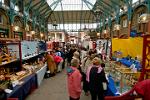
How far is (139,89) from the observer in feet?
8.42

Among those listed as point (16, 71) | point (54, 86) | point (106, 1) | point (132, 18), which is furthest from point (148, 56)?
point (106, 1)

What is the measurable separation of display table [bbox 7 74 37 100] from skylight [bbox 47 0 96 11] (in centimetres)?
2610

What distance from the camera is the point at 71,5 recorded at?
120 ft

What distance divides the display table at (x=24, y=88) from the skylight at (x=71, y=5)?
26100mm

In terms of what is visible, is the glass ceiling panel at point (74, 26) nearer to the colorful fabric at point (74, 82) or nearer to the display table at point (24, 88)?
the display table at point (24, 88)

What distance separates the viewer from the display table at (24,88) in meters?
6.05

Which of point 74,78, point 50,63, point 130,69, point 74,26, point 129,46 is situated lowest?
point 50,63

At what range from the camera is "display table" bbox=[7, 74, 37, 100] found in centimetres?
605

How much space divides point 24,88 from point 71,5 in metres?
31.0

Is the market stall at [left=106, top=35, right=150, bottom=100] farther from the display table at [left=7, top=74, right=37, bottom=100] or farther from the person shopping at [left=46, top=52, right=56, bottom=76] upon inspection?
the person shopping at [left=46, top=52, right=56, bottom=76]

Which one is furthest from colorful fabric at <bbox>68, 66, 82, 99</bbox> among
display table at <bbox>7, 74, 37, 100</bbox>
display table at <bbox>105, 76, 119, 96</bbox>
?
display table at <bbox>7, 74, 37, 100</bbox>

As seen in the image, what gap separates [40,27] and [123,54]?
27.6 m

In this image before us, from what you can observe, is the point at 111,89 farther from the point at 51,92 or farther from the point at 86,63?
the point at 51,92

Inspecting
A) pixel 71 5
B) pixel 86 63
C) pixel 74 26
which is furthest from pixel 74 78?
pixel 74 26
